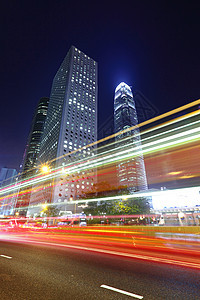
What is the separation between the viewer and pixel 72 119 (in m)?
98.9

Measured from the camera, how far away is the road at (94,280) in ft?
12.4

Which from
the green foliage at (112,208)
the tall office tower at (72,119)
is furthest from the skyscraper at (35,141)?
the green foliage at (112,208)

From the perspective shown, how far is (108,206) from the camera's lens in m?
35.1

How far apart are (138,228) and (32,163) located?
149043 mm

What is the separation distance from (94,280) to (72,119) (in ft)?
325

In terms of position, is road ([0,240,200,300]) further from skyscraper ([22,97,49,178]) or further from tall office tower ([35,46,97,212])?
skyscraper ([22,97,49,178])

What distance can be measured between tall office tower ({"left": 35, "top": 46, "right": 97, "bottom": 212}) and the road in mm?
72774

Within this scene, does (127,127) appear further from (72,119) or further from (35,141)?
(35,141)

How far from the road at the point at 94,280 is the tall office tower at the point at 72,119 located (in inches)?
2865

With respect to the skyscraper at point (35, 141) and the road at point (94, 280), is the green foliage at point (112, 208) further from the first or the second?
the skyscraper at point (35, 141)

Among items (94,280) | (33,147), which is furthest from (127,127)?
(94,280)

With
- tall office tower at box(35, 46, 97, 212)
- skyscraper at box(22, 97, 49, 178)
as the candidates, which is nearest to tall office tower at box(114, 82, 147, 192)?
tall office tower at box(35, 46, 97, 212)

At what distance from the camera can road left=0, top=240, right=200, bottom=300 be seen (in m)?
3.79

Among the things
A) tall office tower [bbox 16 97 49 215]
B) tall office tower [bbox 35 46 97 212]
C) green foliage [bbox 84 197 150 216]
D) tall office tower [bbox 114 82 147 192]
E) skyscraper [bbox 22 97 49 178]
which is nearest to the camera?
green foliage [bbox 84 197 150 216]
